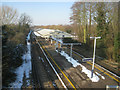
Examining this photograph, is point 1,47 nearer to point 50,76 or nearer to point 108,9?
point 50,76

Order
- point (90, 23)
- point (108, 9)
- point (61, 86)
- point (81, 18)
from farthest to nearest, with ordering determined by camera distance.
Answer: point (81, 18) → point (90, 23) → point (108, 9) → point (61, 86)

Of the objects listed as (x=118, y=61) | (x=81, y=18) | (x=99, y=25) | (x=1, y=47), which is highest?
(x=81, y=18)

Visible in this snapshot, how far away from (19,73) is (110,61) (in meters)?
10.5

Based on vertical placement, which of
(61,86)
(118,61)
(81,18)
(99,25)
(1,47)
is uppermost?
(81,18)

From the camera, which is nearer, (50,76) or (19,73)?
(50,76)

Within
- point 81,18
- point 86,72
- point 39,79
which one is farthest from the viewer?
point 81,18

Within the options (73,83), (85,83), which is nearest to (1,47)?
(73,83)

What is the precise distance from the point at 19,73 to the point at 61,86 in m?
4.71

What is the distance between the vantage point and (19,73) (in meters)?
11.2

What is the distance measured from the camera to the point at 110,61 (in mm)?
14492

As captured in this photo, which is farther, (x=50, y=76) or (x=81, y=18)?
(x=81, y=18)

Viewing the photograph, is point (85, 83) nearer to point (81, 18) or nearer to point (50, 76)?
point (50, 76)

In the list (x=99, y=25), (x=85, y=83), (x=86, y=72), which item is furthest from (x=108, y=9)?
(x=85, y=83)

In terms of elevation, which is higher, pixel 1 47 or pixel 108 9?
pixel 108 9
